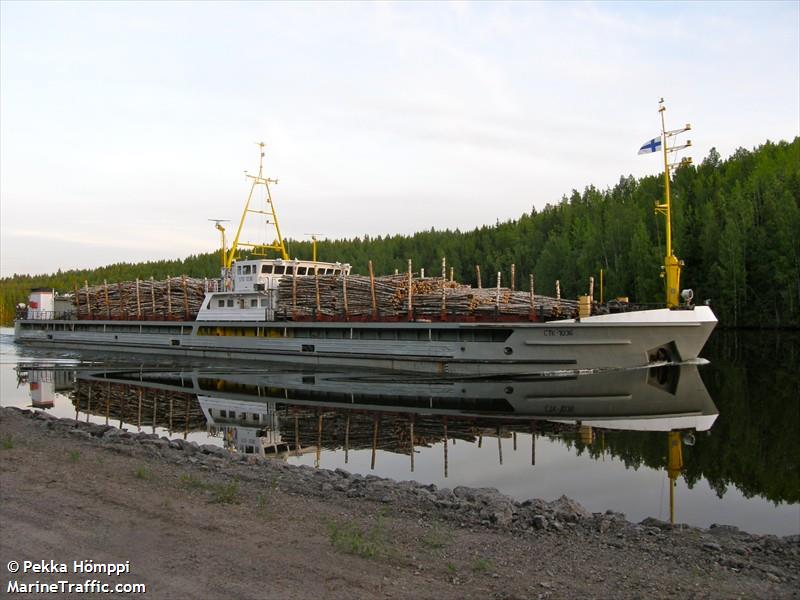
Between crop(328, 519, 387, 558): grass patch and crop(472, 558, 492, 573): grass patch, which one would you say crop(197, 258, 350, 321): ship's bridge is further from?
crop(472, 558, 492, 573): grass patch

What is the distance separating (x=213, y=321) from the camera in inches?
1379

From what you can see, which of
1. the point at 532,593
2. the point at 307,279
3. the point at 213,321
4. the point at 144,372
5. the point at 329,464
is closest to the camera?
the point at 532,593

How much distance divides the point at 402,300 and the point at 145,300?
21278mm

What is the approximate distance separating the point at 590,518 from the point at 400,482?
329cm

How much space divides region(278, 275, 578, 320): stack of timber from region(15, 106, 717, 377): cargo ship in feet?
0.17

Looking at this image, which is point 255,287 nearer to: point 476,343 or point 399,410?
point 476,343

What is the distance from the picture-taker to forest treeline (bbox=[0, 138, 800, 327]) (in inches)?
2256

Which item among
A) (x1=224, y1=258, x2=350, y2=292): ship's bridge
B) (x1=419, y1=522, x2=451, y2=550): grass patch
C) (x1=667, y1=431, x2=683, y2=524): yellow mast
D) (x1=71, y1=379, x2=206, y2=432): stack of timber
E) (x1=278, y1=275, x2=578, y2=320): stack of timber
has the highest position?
(x1=224, y1=258, x2=350, y2=292): ship's bridge

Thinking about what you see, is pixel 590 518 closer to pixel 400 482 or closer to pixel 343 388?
pixel 400 482

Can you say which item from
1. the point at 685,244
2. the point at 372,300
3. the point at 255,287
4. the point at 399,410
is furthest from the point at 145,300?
the point at 685,244

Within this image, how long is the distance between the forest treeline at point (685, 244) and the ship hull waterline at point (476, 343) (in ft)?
35.2

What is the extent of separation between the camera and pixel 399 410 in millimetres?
17859

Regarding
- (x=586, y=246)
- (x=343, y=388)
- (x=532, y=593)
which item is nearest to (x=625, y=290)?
(x=586, y=246)

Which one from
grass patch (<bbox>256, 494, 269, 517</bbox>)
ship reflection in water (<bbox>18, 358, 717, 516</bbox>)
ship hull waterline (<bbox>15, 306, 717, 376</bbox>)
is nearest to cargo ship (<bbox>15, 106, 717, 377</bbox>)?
ship hull waterline (<bbox>15, 306, 717, 376</bbox>)
